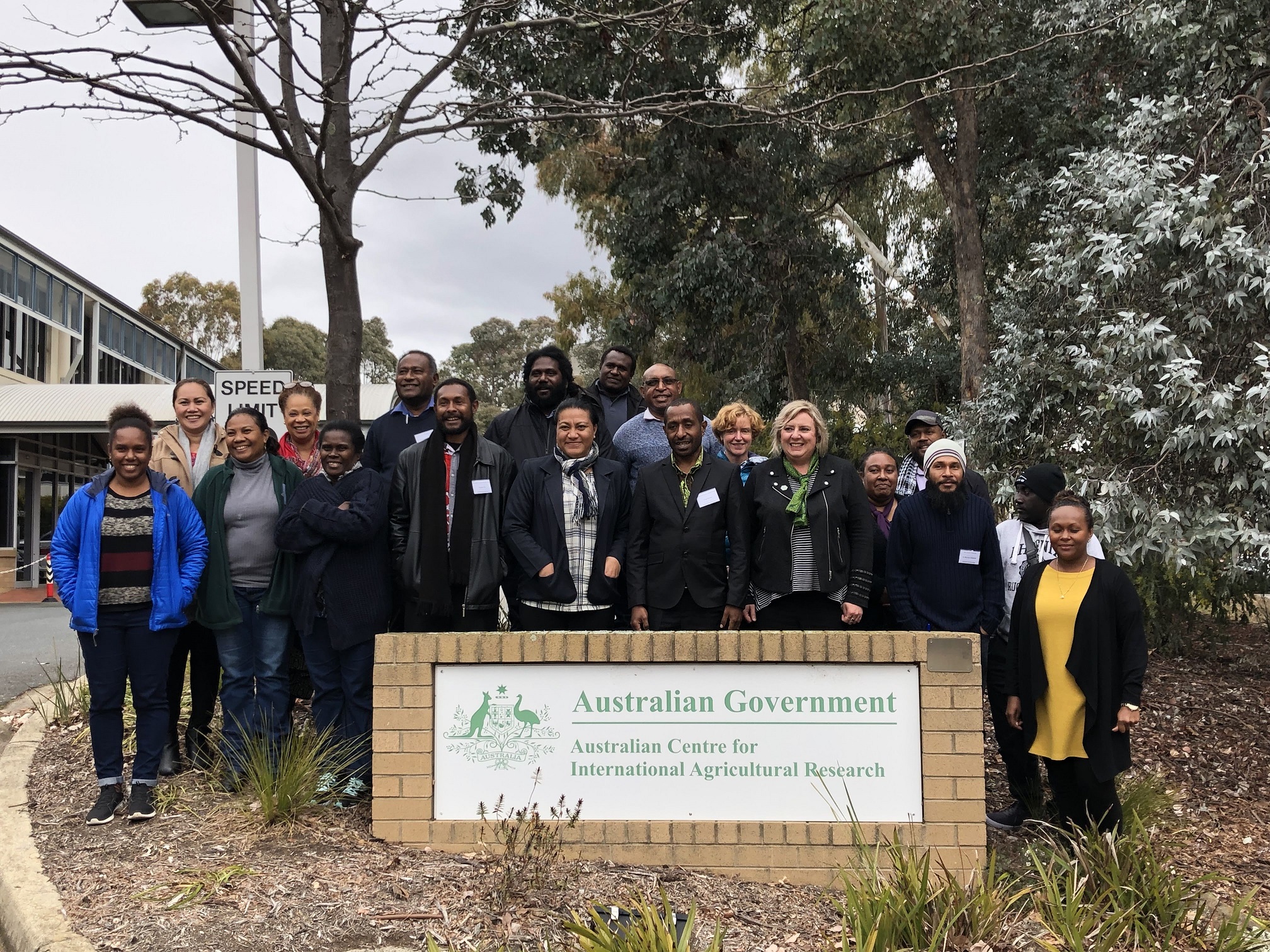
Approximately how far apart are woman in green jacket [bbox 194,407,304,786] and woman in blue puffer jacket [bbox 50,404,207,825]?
160 mm

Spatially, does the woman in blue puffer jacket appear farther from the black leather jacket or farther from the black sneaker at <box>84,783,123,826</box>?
the black leather jacket

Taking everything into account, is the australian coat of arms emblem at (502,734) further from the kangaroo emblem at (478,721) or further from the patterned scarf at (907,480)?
the patterned scarf at (907,480)

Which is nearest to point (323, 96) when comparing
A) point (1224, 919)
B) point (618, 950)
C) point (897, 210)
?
point (618, 950)

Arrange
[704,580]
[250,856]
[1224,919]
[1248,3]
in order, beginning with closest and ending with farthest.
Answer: [1224,919] < [250,856] < [704,580] < [1248,3]

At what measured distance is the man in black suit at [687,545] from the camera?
200 inches

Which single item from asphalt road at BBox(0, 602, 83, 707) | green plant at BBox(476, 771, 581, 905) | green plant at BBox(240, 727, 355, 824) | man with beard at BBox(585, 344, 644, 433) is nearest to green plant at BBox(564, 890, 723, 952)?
green plant at BBox(476, 771, 581, 905)

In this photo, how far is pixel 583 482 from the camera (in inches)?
203

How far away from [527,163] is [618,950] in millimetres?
10603

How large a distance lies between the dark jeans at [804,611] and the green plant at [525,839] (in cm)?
131

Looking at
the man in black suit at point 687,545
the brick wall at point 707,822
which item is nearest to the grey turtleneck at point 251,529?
the brick wall at point 707,822

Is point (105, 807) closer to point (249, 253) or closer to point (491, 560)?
point (491, 560)

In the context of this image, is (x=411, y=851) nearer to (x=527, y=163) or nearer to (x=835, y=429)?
(x=527, y=163)

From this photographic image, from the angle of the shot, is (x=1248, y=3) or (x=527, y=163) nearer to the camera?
(x=1248, y=3)

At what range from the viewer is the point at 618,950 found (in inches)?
135
